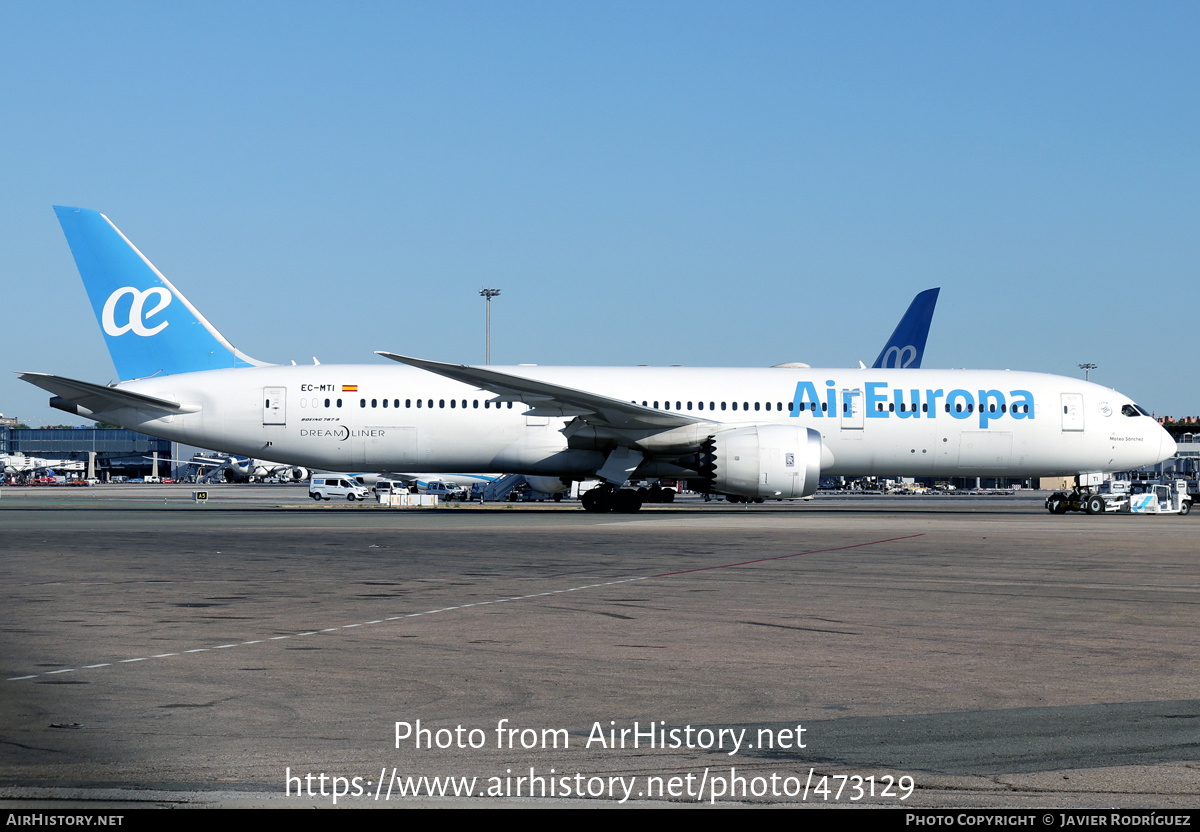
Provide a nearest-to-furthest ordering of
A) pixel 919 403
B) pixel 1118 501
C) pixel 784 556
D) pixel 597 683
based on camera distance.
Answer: pixel 597 683 < pixel 784 556 < pixel 919 403 < pixel 1118 501

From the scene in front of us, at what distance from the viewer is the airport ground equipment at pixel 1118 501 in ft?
108

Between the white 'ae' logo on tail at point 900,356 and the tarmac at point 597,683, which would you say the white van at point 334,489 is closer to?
the white 'ae' logo on tail at point 900,356

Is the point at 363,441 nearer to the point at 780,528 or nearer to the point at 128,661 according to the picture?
the point at 780,528

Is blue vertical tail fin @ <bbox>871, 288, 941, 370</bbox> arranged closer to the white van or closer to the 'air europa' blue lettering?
the 'air europa' blue lettering

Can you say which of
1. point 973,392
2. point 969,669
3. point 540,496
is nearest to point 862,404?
point 973,392

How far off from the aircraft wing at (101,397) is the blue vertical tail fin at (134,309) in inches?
62.0

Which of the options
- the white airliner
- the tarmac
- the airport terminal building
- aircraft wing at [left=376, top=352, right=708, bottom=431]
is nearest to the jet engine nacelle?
the white airliner

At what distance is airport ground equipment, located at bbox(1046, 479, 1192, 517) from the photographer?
32.8 metres

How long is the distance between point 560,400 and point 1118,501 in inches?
774

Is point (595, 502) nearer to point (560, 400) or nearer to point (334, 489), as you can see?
point (560, 400)

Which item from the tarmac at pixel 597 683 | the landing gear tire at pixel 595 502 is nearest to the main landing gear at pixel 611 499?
the landing gear tire at pixel 595 502

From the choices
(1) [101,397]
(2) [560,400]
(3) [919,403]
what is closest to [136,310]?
(1) [101,397]

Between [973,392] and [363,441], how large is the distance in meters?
16.8

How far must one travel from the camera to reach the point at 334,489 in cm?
5991
